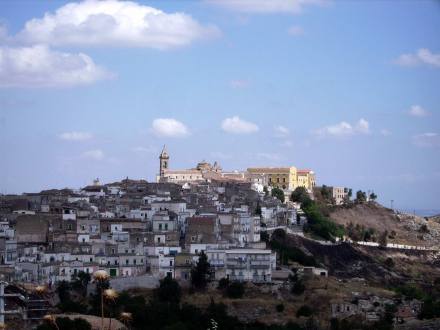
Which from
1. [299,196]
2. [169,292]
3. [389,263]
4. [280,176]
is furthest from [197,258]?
[280,176]

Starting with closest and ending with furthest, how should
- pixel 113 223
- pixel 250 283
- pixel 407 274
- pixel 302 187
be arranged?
1. pixel 250 283
2. pixel 113 223
3. pixel 407 274
4. pixel 302 187

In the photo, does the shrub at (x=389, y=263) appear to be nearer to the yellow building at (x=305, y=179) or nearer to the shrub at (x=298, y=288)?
the yellow building at (x=305, y=179)

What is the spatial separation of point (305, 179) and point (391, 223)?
5354 mm

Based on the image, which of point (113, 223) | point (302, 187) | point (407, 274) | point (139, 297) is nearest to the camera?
point (139, 297)

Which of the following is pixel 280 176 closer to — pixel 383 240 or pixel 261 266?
pixel 383 240

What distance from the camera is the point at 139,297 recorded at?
30938 mm

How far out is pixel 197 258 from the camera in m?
33.9

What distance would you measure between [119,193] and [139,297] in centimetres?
1427

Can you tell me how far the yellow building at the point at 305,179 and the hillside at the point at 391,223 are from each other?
314cm

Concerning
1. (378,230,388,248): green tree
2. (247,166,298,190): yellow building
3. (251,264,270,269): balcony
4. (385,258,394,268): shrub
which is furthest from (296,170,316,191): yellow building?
(251,264,270,269): balcony

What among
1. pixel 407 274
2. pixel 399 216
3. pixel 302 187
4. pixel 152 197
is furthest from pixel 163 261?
pixel 399 216

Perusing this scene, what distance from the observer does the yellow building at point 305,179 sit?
60281mm

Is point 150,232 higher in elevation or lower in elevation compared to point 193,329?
higher

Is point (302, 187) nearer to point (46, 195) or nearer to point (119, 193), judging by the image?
point (119, 193)
